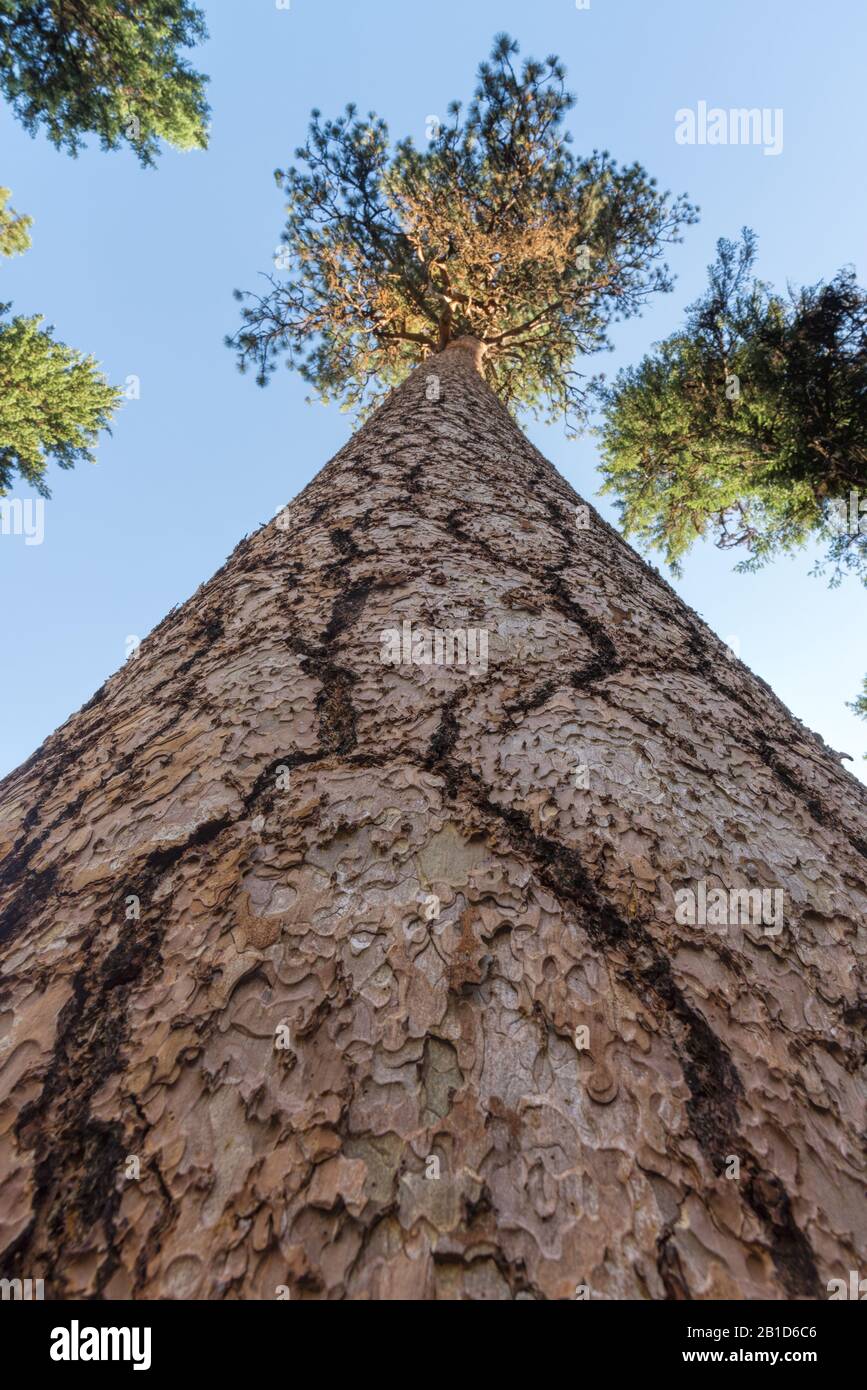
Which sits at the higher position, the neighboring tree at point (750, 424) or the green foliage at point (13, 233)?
the green foliage at point (13, 233)

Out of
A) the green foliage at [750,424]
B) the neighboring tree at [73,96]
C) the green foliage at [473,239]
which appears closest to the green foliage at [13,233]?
the neighboring tree at [73,96]

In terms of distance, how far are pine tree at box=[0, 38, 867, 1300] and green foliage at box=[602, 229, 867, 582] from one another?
6868 mm

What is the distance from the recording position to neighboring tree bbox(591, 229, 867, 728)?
619 cm

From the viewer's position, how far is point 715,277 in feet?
22.9

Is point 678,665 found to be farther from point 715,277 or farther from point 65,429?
point 65,429

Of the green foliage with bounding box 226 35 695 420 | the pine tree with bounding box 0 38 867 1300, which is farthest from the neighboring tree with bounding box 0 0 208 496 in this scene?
the pine tree with bounding box 0 38 867 1300

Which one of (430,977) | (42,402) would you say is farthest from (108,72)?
(430,977)

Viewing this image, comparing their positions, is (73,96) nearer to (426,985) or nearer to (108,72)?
(108,72)

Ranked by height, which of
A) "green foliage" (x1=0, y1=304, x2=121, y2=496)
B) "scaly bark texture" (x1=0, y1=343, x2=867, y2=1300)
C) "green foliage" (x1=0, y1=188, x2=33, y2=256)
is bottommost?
"scaly bark texture" (x1=0, y1=343, x2=867, y2=1300)

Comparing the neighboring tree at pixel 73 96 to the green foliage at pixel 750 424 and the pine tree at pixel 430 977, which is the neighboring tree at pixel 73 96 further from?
the pine tree at pixel 430 977

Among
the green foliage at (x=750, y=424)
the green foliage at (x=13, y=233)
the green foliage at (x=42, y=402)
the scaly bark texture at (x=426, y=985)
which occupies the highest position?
the green foliage at (x=13, y=233)

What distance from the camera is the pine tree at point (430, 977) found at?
0.45 meters

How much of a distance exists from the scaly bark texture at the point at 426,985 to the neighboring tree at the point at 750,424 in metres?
6.90

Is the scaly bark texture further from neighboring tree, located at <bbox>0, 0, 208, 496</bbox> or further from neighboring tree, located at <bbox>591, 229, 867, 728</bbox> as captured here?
neighboring tree, located at <bbox>0, 0, 208, 496</bbox>
